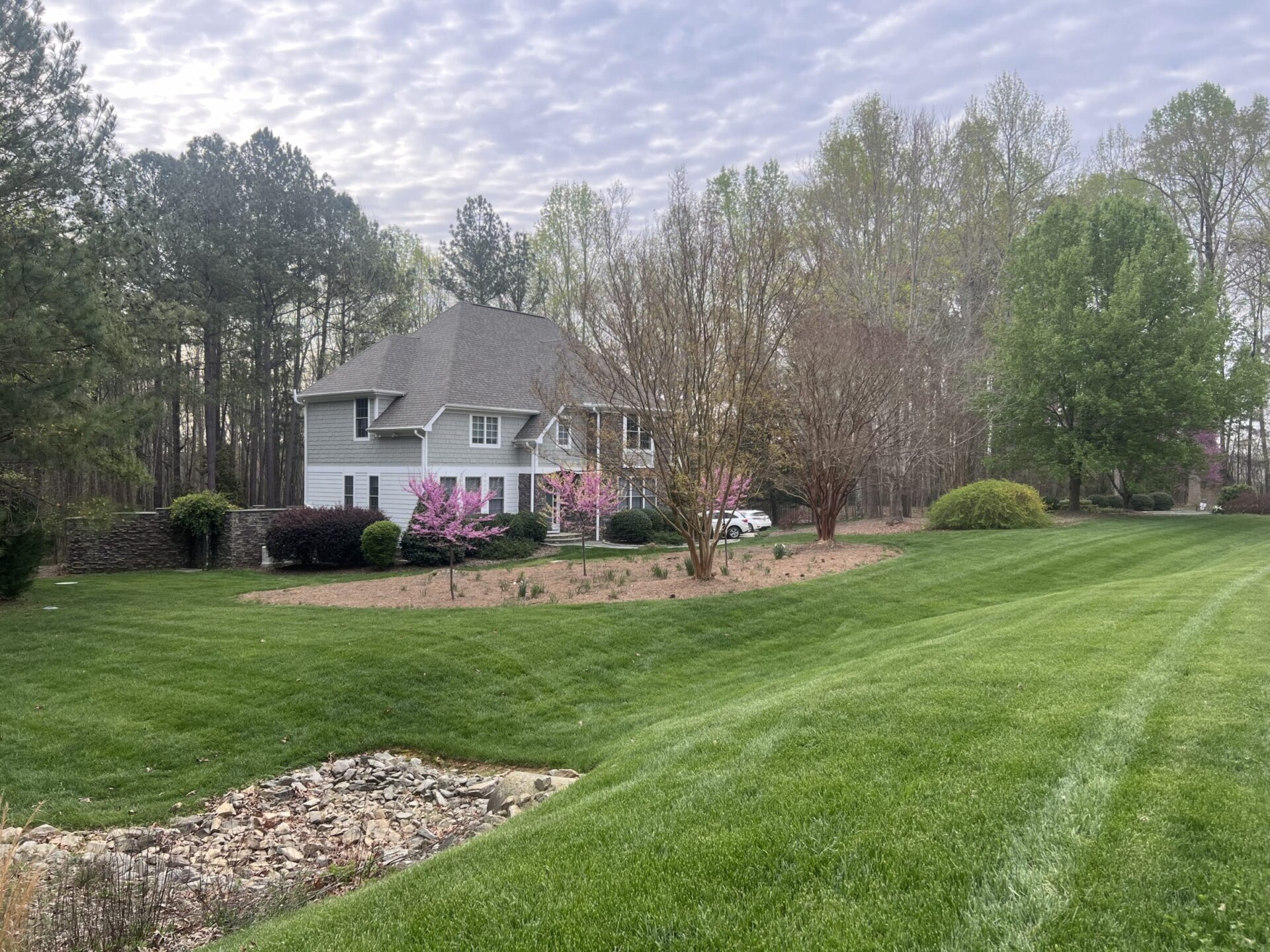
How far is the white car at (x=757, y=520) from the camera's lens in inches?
1123

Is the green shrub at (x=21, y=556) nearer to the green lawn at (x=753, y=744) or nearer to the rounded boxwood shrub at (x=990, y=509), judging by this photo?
the green lawn at (x=753, y=744)

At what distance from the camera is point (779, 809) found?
385 cm

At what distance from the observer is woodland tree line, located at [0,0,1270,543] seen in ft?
39.8

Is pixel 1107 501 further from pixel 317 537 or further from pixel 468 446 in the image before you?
pixel 317 537

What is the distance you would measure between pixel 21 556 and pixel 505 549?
10.6 m

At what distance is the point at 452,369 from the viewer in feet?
78.5

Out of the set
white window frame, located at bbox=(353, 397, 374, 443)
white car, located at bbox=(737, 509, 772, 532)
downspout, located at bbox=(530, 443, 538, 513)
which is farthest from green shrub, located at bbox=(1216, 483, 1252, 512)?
white window frame, located at bbox=(353, 397, 374, 443)

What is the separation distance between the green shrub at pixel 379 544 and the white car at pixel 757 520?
13.5 meters

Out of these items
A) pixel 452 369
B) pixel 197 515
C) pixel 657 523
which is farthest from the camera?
pixel 657 523

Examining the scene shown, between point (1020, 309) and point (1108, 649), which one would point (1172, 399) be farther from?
point (1108, 649)

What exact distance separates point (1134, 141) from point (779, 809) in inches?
1473

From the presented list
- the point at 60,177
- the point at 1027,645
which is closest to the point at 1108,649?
the point at 1027,645

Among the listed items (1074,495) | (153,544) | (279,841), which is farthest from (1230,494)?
(153,544)

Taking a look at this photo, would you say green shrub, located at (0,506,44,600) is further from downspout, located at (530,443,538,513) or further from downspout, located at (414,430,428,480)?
downspout, located at (530,443,538,513)
